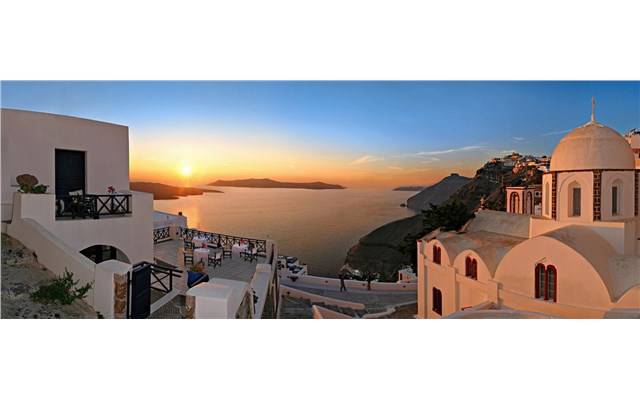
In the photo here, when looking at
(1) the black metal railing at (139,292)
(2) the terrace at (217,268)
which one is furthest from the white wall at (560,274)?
(1) the black metal railing at (139,292)

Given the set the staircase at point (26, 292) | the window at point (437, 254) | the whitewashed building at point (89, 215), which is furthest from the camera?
the window at point (437, 254)

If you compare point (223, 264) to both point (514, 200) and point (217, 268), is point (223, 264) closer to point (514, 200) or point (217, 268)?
point (217, 268)

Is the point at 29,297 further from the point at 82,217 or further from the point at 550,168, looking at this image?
the point at 550,168

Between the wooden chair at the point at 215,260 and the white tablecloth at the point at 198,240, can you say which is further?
the white tablecloth at the point at 198,240

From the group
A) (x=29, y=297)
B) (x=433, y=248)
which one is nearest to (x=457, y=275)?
(x=433, y=248)

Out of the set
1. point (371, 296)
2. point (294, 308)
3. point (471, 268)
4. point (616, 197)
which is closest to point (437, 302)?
point (471, 268)

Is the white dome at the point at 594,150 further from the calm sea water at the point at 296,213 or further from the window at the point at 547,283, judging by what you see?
the calm sea water at the point at 296,213
